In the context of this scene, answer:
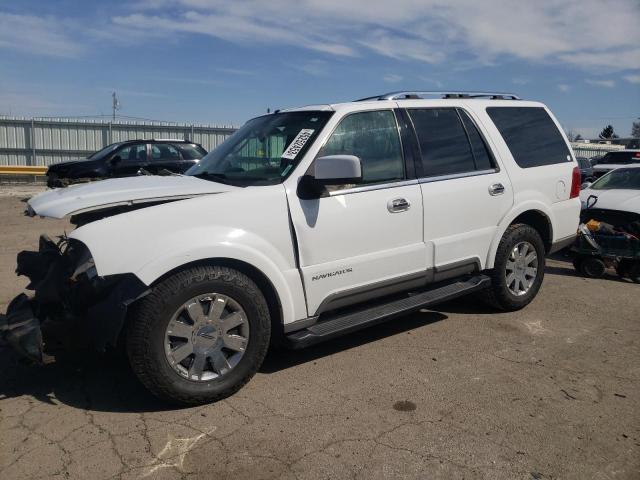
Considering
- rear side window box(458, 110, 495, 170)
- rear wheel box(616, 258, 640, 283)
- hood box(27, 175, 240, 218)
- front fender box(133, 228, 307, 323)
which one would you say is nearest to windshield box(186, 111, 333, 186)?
hood box(27, 175, 240, 218)

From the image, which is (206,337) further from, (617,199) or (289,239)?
(617,199)

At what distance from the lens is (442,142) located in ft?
15.4

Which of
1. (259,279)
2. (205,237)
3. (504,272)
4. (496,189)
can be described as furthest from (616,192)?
(205,237)

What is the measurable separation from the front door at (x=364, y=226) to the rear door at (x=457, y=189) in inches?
7.5

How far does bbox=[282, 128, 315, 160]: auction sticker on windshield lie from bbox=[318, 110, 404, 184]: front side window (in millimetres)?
157

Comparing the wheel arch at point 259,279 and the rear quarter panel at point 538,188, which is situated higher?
the rear quarter panel at point 538,188

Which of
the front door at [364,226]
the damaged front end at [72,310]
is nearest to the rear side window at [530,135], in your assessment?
the front door at [364,226]

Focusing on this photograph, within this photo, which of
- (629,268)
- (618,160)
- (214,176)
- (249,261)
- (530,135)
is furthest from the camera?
(618,160)

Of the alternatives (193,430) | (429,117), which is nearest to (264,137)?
(429,117)

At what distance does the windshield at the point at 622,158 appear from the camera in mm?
16548

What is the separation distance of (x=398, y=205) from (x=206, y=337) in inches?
69.1

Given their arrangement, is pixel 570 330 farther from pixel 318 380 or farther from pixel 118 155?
pixel 118 155

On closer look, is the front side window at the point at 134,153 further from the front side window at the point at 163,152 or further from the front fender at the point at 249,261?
the front fender at the point at 249,261

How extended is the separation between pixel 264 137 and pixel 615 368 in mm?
3228
